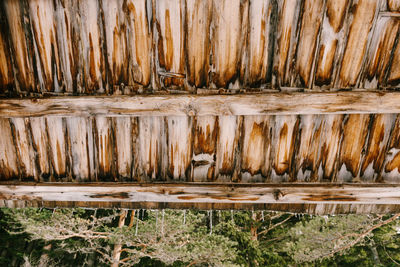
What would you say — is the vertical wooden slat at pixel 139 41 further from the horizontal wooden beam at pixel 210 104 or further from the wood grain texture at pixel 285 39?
the wood grain texture at pixel 285 39

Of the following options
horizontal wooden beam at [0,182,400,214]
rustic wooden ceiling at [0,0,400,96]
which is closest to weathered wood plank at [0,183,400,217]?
horizontal wooden beam at [0,182,400,214]

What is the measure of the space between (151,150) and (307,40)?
1.33 m

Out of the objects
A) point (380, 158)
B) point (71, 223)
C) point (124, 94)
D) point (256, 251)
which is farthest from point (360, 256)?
point (124, 94)

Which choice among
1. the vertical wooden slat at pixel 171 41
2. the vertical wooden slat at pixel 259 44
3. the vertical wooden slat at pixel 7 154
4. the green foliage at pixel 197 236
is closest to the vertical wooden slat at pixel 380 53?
the vertical wooden slat at pixel 259 44

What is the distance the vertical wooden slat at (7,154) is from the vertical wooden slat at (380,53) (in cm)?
261

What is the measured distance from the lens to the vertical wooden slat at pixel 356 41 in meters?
1.34

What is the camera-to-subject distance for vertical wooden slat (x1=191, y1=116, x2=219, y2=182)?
169 centimetres

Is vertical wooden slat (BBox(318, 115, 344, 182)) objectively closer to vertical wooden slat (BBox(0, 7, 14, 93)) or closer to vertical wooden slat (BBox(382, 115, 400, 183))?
vertical wooden slat (BBox(382, 115, 400, 183))

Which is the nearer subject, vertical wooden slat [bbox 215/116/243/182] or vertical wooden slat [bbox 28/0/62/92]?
vertical wooden slat [bbox 28/0/62/92]

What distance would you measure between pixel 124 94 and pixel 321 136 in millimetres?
1475

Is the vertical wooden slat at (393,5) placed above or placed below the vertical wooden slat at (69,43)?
above

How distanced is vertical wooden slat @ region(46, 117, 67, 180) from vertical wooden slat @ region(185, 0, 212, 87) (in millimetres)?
1083

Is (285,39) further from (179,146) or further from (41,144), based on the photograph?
(41,144)

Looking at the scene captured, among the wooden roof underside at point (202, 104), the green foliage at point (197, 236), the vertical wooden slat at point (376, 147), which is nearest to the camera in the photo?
the wooden roof underside at point (202, 104)
